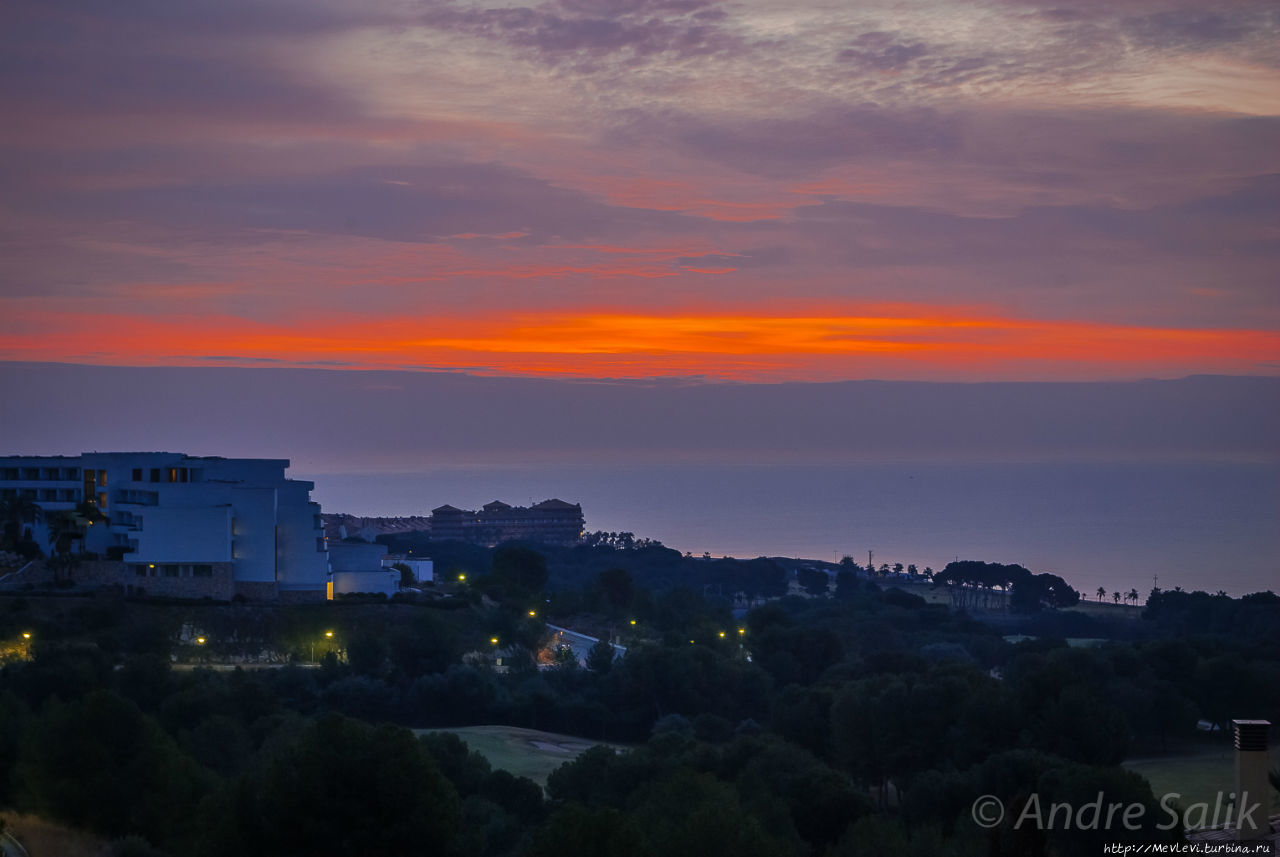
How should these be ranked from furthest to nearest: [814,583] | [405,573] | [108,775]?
[814,583] → [405,573] → [108,775]

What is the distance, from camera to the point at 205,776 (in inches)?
830

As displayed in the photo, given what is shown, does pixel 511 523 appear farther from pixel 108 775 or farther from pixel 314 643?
pixel 108 775

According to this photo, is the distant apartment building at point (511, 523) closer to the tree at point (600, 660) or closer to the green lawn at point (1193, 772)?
the tree at point (600, 660)

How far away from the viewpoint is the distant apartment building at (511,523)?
12562 centimetres

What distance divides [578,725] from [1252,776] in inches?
1013

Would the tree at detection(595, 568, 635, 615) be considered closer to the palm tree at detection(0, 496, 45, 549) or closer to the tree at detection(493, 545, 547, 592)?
the tree at detection(493, 545, 547, 592)

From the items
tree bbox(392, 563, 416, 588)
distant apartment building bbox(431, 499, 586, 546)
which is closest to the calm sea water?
distant apartment building bbox(431, 499, 586, 546)

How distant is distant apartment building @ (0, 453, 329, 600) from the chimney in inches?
1354

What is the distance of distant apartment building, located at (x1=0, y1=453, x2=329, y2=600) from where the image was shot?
42.0m

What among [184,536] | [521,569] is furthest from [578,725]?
[521,569]

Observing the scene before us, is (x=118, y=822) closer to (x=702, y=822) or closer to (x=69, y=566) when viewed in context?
(x=702, y=822)

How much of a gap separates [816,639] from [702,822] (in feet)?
93.5

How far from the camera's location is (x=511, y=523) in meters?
132

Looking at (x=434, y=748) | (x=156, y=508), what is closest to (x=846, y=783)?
(x=434, y=748)
